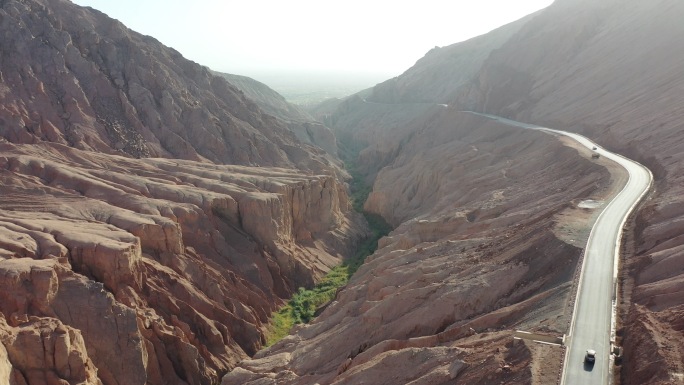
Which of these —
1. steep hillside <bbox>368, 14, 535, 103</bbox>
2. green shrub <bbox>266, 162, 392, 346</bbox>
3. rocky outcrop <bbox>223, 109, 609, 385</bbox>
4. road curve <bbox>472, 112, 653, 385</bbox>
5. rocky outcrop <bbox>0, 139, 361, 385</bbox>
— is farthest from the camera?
steep hillside <bbox>368, 14, 535, 103</bbox>

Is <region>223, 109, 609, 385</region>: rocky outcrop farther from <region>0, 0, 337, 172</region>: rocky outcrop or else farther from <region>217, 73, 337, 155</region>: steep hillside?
<region>217, 73, 337, 155</region>: steep hillside

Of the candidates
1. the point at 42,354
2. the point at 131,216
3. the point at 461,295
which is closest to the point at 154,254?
the point at 131,216

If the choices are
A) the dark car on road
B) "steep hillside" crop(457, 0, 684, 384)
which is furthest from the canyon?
the dark car on road

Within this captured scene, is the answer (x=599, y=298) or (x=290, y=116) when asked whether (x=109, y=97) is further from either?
(x=290, y=116)

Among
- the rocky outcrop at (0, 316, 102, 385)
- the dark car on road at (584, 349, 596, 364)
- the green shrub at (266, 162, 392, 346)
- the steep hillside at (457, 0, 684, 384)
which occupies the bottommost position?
the green shrub at (266, 162, 392, 346)

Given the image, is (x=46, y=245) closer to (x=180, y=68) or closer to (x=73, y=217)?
(x=73, y=217)

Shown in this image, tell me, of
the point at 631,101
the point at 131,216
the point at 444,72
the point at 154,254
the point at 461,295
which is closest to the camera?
the point at 461,295

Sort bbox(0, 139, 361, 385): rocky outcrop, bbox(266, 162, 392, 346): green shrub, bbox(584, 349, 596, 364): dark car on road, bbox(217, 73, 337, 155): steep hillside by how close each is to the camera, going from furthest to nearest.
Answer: bbox(217, 73, 337, 155): steep hillside, bbox(266, 162, 392, 346): green shrub, bbox(0, 139, 361, 385): rocky outcrop, bbox(584, 349, 596, 364): dark car on road
